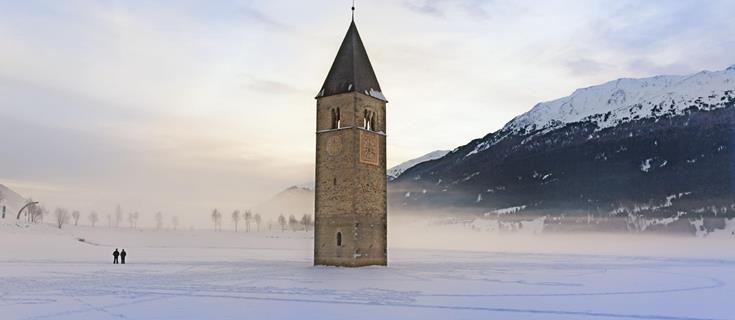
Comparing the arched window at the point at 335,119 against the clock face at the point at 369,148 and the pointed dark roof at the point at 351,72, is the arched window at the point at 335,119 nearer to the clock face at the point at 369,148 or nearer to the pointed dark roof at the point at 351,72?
the pointed dark roof at the point at 351,72

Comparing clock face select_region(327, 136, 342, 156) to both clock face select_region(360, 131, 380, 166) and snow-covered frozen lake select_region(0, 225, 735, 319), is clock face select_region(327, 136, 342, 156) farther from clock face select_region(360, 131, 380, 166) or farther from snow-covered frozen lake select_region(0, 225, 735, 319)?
snow-covered frozen lake select_region(0, 225, 735, 319)

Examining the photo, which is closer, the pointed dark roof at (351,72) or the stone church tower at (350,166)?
the stone church tower at (350,166)

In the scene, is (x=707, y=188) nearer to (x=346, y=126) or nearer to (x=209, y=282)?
(x=346, y=126)

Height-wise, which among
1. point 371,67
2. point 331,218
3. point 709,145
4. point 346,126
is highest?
point 709,145

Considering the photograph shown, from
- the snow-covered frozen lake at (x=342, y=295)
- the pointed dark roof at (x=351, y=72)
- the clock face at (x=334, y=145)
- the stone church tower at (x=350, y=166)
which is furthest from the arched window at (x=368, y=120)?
the snow-covered frozen lake at (x=342, y=295)

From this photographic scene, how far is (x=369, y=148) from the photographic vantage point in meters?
50.2

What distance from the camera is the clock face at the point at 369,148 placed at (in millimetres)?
49250

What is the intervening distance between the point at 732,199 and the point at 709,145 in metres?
24.0

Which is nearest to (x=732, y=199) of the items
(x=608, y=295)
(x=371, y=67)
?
(x=371, y=67)

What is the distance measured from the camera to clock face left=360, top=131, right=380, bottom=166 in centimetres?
4925

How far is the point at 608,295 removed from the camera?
2809 centimetres

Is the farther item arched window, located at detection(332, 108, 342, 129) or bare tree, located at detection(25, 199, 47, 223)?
bare tree, located at detection(25, 199, 47, 223)

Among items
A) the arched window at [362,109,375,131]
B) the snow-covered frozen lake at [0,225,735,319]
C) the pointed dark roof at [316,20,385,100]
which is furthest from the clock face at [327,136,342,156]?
the snow-covered frozen lake at [0,225,735,319]

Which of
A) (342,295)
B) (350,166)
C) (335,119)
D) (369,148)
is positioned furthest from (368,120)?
(342,295)
